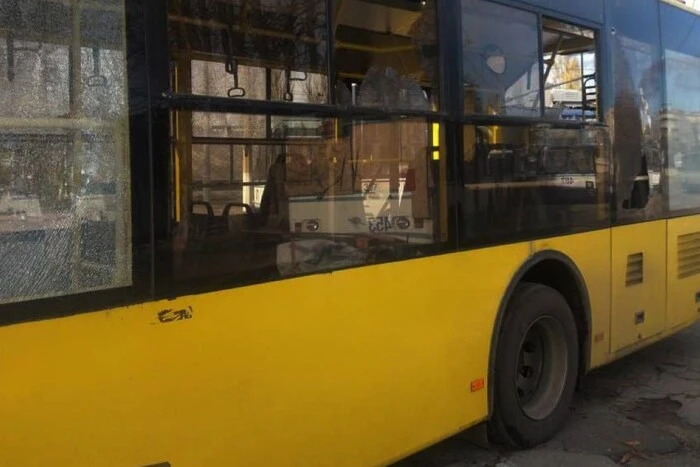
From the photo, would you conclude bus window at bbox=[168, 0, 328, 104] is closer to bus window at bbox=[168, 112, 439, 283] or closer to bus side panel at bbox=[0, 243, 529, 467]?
bus window at bbox=[168, 112, 439, 283]

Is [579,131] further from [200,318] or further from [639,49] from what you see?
[200,318]

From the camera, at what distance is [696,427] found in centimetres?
457

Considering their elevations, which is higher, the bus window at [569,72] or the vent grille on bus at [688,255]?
the bus window at [569,72]

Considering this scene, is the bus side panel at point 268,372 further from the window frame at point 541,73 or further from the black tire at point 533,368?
the window frame at point 541,73

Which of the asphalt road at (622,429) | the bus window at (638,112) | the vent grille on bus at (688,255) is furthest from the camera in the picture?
the vent grille on bus at (688,255)

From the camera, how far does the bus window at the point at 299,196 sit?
2.44 m

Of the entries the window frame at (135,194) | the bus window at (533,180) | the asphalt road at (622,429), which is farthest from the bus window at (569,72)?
the window frame at (135,194)

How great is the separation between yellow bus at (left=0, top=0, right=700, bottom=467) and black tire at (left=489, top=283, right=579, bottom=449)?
0.05 ft

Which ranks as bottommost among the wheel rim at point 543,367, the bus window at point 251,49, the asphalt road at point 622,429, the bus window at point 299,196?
the asphalt road at point 622,429

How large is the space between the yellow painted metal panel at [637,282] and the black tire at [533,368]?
0.63m

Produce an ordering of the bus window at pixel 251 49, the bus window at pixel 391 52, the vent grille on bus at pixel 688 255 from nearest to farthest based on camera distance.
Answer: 1. the bus window at pixel 251 49
2. the bus window at pixel 391 52
3. the vent grille on bus at pixel 688 255

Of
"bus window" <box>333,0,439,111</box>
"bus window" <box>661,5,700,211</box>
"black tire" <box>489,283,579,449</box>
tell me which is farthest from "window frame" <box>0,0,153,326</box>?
"bus window" <box>661,5,700,211</box>

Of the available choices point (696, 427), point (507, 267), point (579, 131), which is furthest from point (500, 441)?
point (579, 131)

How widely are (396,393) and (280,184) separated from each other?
1152mm
